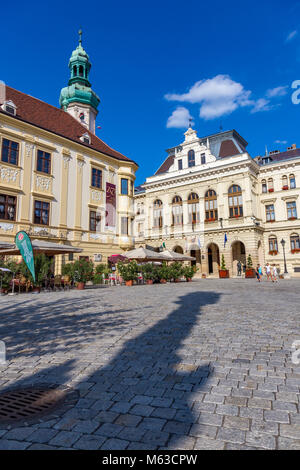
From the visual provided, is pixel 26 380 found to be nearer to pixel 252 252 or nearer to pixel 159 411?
pixel 159 411

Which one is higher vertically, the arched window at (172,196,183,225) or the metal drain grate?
the arched window at (172,196,183,225)

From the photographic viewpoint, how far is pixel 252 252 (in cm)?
3272

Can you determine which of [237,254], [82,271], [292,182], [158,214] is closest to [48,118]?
[82,271]

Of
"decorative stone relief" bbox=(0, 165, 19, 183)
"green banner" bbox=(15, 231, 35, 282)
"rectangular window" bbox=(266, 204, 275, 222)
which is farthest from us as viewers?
"rectangular window" bbox=(266, 204, 275, 222)

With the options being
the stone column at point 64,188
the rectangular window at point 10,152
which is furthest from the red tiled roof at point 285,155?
the rectangular window at point 10,152

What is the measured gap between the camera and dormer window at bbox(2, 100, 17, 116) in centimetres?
2101

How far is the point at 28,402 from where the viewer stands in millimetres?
2854

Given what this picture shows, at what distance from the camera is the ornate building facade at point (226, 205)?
1337 inches

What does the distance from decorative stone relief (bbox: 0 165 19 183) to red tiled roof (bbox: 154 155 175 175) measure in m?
25.7

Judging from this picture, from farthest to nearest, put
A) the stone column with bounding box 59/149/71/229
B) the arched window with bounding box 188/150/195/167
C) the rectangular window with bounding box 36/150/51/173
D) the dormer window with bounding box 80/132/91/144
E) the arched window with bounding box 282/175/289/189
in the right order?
the arched window with bounding box 188/150/195/167
the arched window with bounding box 282/175/289/189
the dormer window with bounding box 80/132/91/144
the stone column with bounding box 59/149/71/229
the rectangular window with bounding box 36/150/51/173

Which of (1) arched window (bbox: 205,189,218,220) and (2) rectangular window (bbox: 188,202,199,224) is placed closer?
(1) arched window (bbox: 205,189,218,220)

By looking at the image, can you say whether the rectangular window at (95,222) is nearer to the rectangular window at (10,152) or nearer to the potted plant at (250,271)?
the rectangular window at (10,152)

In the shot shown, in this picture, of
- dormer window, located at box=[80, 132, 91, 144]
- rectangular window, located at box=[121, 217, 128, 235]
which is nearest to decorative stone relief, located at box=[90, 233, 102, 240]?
rectangular window, located at box=[121, 217, 128, 235]

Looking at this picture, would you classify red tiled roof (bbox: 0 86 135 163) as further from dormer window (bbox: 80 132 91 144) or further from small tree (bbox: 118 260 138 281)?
small tree (bbox: 118 260 138 281)
